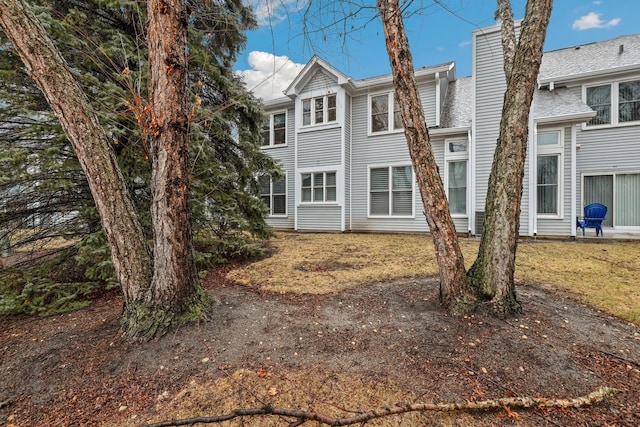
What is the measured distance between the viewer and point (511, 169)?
2889 millimetres

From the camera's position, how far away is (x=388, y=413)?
1.76 m

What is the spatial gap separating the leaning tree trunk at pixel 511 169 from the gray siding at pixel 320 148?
A: 28.2 ft

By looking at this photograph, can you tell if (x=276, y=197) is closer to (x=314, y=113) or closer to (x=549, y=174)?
(x=314, y=113)

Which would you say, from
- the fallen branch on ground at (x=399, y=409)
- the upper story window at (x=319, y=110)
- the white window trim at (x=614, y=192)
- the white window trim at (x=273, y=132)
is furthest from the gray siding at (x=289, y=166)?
the fallen branch on ground at (x=399, y=409)

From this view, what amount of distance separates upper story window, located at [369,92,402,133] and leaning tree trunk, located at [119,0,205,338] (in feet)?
30.7

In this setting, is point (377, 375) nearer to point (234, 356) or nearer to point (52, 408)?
point (234, 356)

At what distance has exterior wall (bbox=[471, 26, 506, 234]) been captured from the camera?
9.12 m

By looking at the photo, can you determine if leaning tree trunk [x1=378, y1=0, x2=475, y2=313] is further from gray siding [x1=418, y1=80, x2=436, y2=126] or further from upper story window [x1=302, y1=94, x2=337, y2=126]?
upper story window [x1=302, y1=94, x2=337, y2=126]

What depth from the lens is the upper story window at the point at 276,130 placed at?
43.0 feet

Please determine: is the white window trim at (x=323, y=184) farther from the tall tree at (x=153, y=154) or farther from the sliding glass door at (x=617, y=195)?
the tall tree at (x=153, y=154)

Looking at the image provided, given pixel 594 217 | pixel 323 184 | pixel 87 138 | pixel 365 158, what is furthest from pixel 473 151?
pixel 87 138

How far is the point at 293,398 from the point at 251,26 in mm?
7335

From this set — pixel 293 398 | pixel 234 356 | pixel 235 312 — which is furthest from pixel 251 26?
pixel 293 398

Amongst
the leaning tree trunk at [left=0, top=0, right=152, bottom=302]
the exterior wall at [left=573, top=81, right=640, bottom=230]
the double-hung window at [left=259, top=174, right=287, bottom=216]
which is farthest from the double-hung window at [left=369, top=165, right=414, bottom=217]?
the leaning tree trunk at [left=0, top=0, right=152, bottom=302]
